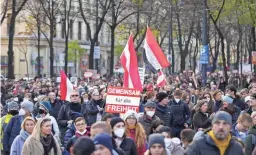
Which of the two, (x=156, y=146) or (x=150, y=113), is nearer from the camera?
(x=156, y=146)

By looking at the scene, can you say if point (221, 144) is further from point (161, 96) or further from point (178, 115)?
point (178, 115)

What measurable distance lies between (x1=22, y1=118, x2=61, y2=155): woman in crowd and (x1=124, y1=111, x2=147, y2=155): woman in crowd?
1.11 m

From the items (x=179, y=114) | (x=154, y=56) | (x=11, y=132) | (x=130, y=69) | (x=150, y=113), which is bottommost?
(x=11, y=132)

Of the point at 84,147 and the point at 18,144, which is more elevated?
the point at 84,147

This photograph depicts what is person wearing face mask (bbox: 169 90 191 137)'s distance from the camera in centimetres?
1448

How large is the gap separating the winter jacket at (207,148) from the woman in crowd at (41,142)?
2599 millimetres

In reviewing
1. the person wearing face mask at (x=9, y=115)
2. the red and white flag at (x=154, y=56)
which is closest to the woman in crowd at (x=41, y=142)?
the person wearing face mask at (x=9, y=115)

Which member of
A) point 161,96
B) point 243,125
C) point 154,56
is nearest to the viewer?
point 243,125

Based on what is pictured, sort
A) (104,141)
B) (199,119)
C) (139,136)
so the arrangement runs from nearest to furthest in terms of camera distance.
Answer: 1. (104,141)
2. (139,136)
3. (199,119)

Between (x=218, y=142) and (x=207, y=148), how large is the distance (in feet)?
0.40

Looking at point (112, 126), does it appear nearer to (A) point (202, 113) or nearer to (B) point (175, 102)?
(A) point (202, 113)

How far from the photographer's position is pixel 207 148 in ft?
22.9

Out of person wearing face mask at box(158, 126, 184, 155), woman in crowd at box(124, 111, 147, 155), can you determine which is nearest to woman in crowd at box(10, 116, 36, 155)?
woman in crowd at box(124, 111, 147, 155)

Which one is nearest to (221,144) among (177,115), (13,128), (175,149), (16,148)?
(175,149)
